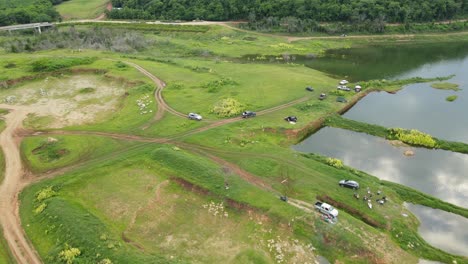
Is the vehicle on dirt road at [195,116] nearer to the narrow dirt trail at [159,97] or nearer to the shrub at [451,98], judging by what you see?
the narrow dirt trail at [159,97]

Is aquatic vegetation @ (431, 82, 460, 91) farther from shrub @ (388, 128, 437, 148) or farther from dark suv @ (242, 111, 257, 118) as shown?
dark suv @ (242, 111, 257, 118)

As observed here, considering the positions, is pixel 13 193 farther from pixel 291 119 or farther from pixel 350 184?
pixel 350 184

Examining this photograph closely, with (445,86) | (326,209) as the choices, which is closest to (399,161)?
(326,209)

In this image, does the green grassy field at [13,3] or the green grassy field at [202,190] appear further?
the green grassy field at [13,3]

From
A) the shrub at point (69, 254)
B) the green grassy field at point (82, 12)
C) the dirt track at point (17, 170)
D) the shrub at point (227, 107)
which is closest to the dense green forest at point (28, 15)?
the green grassy field at point (82, 12)

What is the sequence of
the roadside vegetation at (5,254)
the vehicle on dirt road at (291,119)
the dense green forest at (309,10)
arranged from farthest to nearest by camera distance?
the dense green forest at (309,10) → the vehicle on dirt road at (291,119) → the roadside vegetation at (5,254)

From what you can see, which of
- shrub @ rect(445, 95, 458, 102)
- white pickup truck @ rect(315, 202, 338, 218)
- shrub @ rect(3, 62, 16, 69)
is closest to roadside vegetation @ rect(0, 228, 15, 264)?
white pickup truck @ rect(315, 202, 338, 218)
